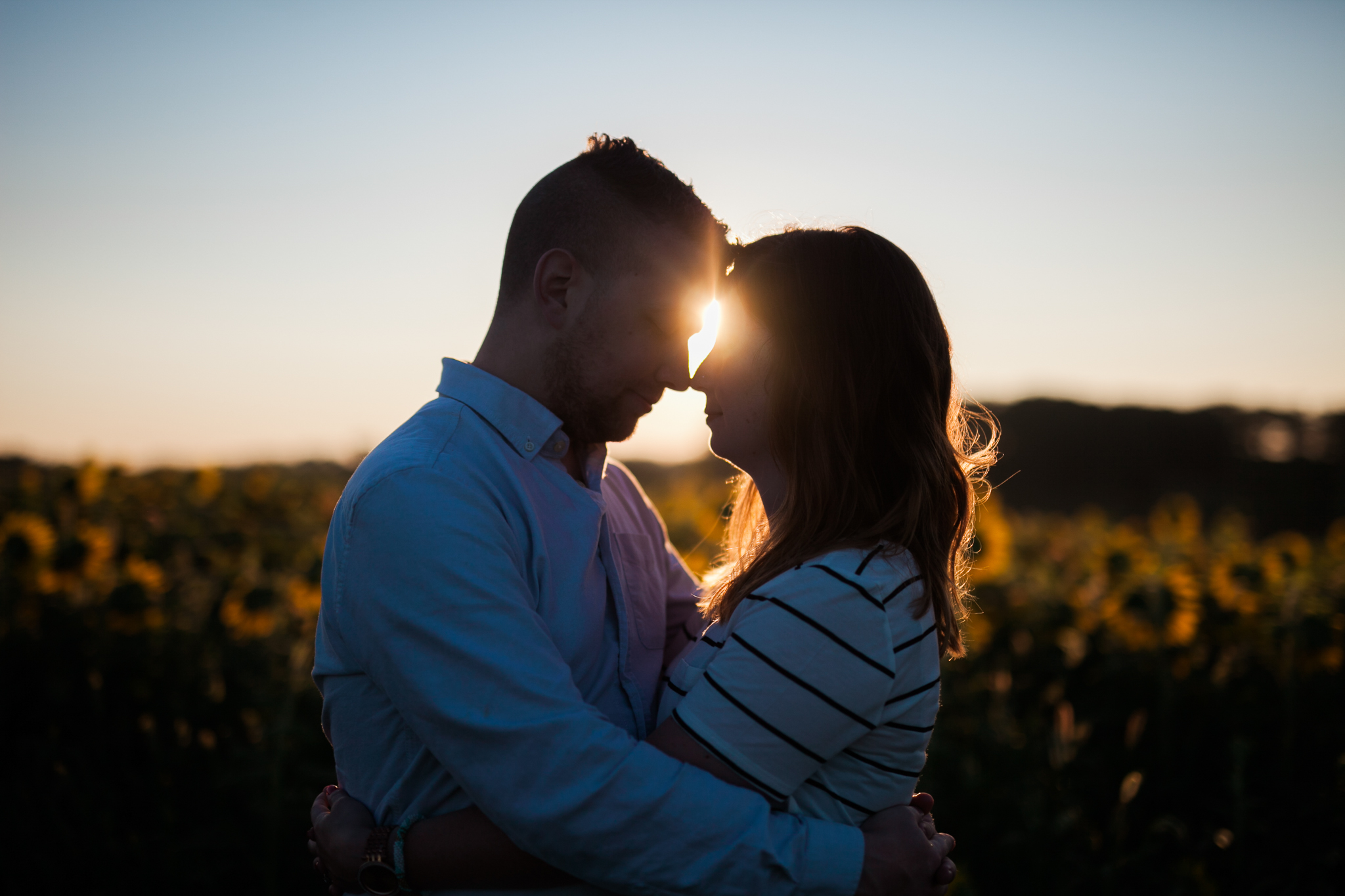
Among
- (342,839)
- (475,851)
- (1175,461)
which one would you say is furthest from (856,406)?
(1175,461)

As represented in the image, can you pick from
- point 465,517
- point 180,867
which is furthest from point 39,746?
point 465,517

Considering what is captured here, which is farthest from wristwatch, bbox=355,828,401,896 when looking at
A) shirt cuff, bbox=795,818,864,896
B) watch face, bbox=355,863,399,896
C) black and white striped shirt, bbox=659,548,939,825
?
shirt cuff, bbox=795,818,864,896

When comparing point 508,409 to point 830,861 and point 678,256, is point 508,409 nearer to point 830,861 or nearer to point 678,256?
point 678,256

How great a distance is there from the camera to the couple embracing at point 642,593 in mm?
1594

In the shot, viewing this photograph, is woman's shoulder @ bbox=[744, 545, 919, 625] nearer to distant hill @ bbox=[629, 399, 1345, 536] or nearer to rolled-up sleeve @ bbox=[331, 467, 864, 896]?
rolled-up sleeve @ bbox=[331, 467, 864, 896]

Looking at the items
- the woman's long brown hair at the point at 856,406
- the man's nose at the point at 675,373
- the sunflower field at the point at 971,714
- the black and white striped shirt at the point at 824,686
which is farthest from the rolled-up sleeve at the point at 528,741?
the sunflower field at the point at 971,714

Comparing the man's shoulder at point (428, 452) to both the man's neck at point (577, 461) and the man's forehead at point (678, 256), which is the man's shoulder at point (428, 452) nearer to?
the man's neck at point (577, 461)

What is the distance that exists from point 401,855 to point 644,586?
872mm

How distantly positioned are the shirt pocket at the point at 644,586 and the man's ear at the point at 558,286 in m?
0.63

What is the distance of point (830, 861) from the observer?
1679mm

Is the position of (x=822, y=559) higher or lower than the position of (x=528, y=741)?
higher

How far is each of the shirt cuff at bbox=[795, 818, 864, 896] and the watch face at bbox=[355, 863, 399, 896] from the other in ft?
2.77

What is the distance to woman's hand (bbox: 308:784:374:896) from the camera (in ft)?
5.95

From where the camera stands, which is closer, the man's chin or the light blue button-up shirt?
the light blue button-up shirt
